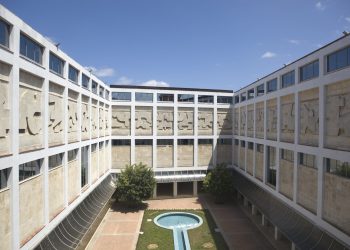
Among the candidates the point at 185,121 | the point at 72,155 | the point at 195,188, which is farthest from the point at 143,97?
the point at 72,155

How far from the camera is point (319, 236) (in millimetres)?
20938

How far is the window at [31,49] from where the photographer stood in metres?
16.6

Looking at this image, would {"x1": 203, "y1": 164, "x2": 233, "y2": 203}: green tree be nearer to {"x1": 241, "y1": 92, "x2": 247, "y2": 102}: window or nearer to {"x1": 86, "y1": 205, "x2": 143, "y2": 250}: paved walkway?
{"x1": 86, "y1": 205, "x2": 143, "y2": 250}: paved walkway

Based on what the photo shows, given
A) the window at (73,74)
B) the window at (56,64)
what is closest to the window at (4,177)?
the window at (56,64)

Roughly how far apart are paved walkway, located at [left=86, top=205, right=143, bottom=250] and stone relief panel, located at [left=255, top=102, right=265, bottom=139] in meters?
18.8

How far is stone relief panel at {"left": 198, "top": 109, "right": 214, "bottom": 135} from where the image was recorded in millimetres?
45500

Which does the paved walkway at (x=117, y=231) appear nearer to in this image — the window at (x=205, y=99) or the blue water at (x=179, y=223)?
the blue water at (x=179, y=223)

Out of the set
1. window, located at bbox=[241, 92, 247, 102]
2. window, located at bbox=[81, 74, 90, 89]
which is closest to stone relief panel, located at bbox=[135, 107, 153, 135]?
window, located at bbox=[81, 74, 90, 89]

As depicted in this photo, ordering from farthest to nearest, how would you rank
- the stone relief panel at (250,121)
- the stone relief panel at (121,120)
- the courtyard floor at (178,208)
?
the stone relief panel at (121,120)
the stone relief panel at (250,121)
the courtyard floor at (178,208)

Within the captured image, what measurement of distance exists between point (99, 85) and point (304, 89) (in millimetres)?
24061

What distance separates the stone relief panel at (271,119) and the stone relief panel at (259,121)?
1.60 meters

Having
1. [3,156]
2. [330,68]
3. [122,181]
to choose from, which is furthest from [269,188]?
[3,156]

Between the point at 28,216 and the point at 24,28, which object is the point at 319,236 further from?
the point at 24,28

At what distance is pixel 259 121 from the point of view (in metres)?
35.2
